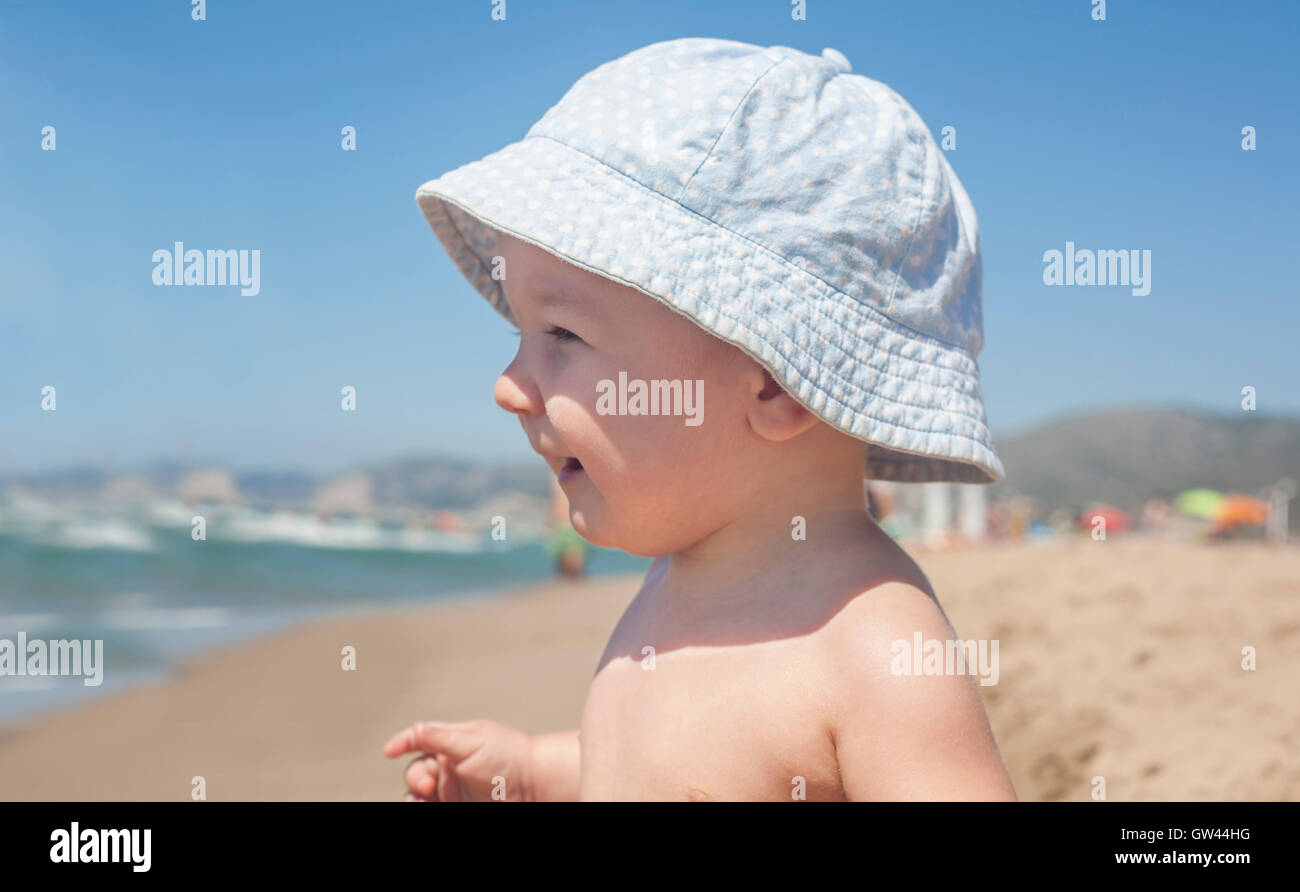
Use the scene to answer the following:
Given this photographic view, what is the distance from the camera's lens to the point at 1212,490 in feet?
48.1

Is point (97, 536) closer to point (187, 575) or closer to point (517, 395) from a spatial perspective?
point (187, 575)

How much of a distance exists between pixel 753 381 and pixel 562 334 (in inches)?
11.9

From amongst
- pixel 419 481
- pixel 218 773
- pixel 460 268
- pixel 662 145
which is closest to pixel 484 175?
pixel 662 145

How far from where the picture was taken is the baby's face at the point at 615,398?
5.10 ft

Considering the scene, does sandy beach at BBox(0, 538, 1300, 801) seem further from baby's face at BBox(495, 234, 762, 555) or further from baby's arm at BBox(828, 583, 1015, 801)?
baby's face at BBox(495, 234, 762, 555)

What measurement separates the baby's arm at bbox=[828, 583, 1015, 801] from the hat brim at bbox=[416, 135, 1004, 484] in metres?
0.28

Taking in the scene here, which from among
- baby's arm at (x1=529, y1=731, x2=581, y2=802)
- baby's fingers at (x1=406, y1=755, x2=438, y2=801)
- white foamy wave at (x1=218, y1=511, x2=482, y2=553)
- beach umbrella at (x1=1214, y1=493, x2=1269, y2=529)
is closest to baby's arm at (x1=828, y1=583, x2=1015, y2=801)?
baby's arm at (x1=529, y1=731, x2=581, y2=802)

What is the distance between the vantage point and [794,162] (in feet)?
5.00

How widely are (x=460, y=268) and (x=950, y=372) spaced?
37.8 inches

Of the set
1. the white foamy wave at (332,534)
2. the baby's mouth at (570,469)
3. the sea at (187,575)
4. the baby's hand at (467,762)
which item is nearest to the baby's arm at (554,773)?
the baby's hand at (467,762)

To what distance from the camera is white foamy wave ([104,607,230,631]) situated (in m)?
9.15

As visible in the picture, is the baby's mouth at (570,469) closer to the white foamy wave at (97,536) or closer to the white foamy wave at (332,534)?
the white foamy wave at (97,536)
